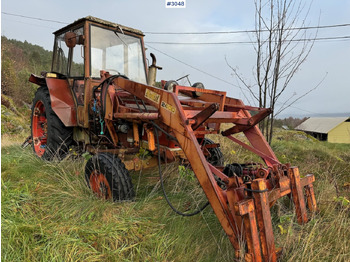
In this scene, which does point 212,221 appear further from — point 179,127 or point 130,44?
point 130,44

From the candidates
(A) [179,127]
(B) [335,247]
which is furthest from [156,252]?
(B) [335,247]

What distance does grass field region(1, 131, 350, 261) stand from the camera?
7.06 ft

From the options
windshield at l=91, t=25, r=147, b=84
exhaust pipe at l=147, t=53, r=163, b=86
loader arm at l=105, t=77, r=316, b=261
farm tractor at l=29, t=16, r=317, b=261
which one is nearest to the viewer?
loader arm at l=105, t=77, r=316, b=261

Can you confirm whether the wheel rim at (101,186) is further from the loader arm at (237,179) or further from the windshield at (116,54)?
the windshield at (116,54)

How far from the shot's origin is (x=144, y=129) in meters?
3.47

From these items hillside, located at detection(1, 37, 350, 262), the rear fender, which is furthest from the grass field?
the rear fender

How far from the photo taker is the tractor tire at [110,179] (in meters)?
3.01

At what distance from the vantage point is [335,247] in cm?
223

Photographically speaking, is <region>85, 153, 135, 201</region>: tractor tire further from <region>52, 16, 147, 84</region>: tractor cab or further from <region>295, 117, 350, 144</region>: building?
<region>295, 117, 350, 144</region>: building

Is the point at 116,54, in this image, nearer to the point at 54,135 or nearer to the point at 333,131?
the point at 54,135

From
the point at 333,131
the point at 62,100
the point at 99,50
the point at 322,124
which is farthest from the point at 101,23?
the point at 322,124

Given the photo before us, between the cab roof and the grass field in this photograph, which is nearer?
the grass field

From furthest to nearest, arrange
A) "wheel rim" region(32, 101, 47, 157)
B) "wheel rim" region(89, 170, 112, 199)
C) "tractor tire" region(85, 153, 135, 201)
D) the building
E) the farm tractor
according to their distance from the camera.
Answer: the building
"wheel rim" region(32, 101, 47, 157)
"wheel rim" region(89, 170, 112, 199)
"tractor tire" region(85, 153, 135, 201)
the farm tractor

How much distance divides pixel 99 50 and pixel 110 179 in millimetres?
2296
